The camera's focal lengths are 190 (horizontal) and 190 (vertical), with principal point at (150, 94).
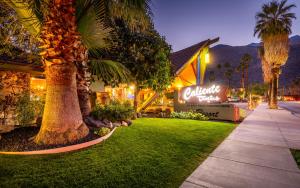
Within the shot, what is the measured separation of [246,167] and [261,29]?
26378 millimetres

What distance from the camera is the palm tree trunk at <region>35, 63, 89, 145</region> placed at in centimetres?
521

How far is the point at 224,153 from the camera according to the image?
17.4 feet

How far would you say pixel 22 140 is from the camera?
5.42m

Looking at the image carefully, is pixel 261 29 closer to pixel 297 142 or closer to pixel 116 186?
pixel 297 142

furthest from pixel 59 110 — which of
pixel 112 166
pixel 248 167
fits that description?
pixel 248 167

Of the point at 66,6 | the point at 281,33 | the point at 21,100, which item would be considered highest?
the point at 281,33

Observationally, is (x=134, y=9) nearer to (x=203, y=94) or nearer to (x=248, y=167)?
(x=248, y=167)

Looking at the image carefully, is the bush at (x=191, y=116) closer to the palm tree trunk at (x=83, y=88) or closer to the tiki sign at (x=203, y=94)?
the tiki sign at (x=203, y=94)

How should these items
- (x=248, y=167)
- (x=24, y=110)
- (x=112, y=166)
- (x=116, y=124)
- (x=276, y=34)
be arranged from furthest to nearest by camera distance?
(x=276, y=34) → (x=116, y=124) → (x=24, y=110) → (x=248, y=167) → (x=112, y=166)

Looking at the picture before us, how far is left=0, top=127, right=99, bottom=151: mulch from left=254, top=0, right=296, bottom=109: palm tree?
25089 mm

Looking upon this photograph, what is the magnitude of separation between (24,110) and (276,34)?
27098 millimetres

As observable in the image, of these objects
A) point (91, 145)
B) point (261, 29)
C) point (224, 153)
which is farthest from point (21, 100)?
point (261, 29)

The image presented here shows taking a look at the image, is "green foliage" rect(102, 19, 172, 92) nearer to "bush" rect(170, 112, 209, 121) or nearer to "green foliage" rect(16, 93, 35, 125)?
"bush" rect(170, 112, 209, 121)

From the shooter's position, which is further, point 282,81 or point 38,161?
point 282,81
